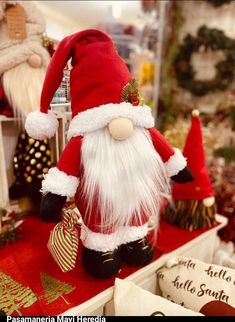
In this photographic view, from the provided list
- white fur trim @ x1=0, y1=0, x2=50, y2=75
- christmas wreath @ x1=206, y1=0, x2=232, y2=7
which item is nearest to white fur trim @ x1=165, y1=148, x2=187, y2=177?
white fur trim @ x1=0, y1=0, x2=50, y2=75

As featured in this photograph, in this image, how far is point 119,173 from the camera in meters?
0.67

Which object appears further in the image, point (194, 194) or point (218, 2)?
point (218, 2)

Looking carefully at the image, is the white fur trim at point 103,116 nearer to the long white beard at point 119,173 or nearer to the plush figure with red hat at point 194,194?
the long white beard at point 119,173

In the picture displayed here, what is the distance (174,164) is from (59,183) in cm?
30

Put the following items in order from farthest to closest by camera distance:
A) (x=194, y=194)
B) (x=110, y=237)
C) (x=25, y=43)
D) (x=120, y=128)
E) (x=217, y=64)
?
(x=217, y=64) → (x=194, y=194) → (x=25, y=43) → (x=110, y=237) → (x=120, y=128)

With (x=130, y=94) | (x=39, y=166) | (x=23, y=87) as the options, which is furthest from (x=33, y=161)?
A: (x=130, y=94)

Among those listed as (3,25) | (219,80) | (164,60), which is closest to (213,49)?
(219,80)

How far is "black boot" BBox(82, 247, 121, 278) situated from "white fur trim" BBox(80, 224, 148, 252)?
1 centimetres

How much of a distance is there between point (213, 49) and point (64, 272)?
1871 mm

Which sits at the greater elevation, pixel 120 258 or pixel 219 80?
pixel 219 80

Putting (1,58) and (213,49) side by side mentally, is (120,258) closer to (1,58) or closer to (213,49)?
(1,58)

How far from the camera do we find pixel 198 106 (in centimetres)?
231

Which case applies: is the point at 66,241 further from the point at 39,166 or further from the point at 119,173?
the point at 39,166

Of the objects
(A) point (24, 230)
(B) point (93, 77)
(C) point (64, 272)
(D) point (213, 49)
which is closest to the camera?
(B) point (93, 77)
